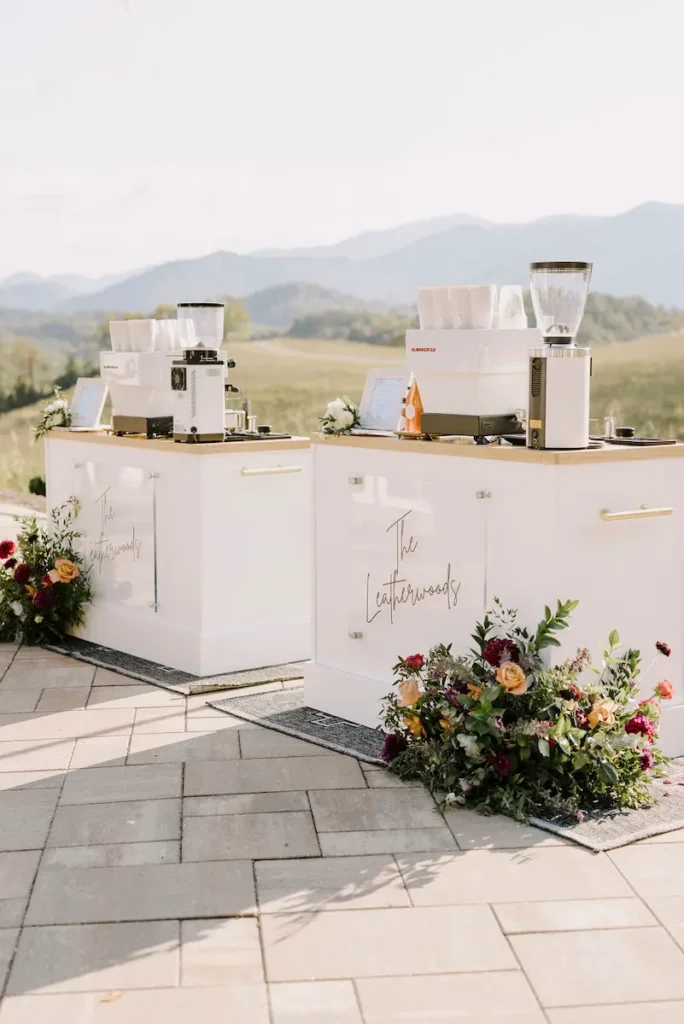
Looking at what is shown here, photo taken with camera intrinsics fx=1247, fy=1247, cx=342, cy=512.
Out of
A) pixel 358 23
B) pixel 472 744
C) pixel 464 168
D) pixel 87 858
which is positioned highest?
pixel 358 23

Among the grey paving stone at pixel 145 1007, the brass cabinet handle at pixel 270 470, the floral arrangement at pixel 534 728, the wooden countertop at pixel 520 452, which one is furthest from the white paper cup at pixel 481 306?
the grey paving stone at pixel 145 1007

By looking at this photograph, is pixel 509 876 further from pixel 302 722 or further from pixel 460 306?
pixel 460 306

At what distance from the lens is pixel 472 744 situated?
3.23 m

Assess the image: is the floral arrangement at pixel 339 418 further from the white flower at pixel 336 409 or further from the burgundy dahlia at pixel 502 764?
the burgundy dahlia at pixel 502 764

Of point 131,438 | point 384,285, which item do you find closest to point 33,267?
point 384,285

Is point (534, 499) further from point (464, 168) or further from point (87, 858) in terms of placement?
point (464, 168)

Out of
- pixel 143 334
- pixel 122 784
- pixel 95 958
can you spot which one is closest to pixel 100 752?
pixel 122 784

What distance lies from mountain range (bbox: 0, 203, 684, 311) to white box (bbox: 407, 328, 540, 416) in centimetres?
1520

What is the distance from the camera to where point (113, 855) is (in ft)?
9.86

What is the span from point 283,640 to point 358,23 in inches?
604

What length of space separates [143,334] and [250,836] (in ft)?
8.49

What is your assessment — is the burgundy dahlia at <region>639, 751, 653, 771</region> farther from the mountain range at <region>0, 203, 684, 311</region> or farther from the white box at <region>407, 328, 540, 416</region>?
the mountain range at <region>0, 203, 684, 311</region>

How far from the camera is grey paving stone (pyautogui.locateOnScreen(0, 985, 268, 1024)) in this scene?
2.25 meters

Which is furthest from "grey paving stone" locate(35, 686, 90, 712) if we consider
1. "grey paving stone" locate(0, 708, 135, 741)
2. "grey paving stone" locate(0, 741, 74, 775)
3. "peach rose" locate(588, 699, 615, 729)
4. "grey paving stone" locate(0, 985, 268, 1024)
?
"grey paving stone" locate(0, 985, 268, 1024)
